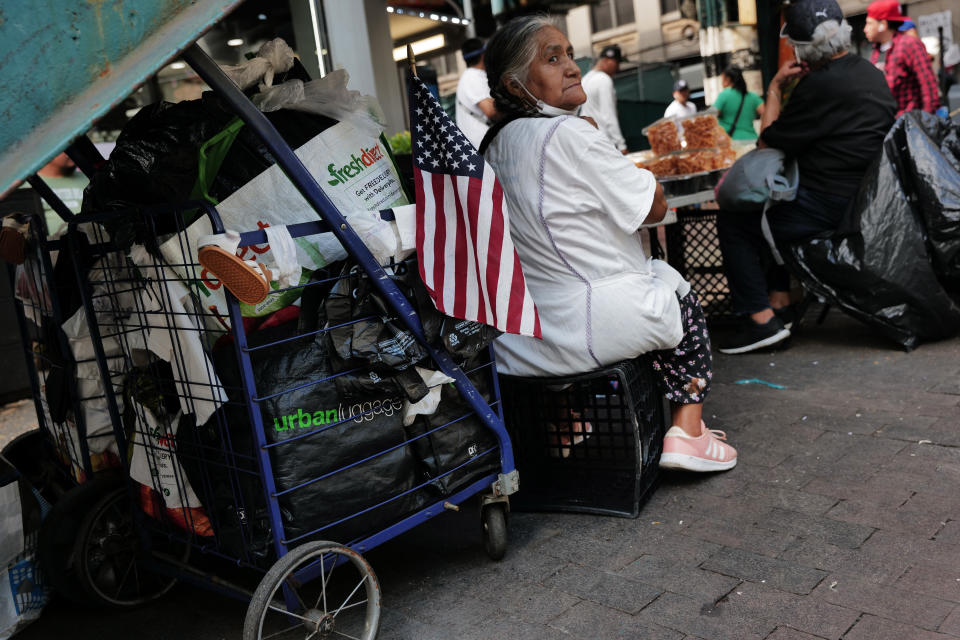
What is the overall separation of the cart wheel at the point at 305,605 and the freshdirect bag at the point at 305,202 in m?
A: 0.67

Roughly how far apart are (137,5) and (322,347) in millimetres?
A: 1010

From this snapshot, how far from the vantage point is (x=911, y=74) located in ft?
21.9

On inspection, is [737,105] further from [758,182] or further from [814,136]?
[758,182]

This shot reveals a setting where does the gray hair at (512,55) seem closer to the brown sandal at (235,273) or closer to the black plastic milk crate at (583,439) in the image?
the black plastic milk crate at (583,439)

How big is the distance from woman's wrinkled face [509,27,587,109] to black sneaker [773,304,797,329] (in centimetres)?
252

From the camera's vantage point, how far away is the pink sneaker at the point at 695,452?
→ 3.18 meters

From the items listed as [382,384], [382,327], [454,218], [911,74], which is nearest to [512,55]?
[454,218]

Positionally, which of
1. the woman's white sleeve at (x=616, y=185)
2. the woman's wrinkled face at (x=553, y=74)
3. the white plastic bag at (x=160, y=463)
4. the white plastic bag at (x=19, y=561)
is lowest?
the white plastic bag at (x=19, y=561)

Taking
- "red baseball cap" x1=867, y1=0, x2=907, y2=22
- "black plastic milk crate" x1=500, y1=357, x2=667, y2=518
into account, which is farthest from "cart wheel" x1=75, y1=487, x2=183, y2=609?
"red baseball cap" x1=867, y1=0, x2=907, y2=22

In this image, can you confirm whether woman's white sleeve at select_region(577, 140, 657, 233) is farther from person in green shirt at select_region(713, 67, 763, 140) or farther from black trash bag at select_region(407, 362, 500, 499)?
person in green shirt at select_region(713, 67, 763, 140)

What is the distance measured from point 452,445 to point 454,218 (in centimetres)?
71

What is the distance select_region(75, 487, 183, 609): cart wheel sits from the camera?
2.71 m

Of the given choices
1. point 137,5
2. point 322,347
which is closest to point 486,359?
point 322,347

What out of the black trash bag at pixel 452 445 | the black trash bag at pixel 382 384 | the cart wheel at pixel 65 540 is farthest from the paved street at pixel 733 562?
the black trash bag at pixel 382 384
